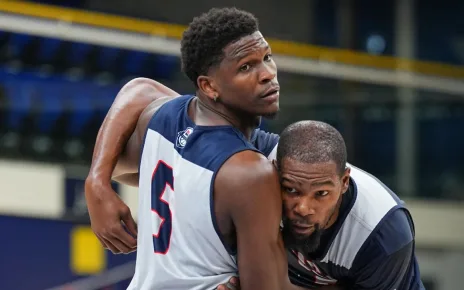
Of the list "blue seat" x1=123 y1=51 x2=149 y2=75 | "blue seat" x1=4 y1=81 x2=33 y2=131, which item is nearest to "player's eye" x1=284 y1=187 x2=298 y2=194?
"blue seat" x1=4 y1=81 x2=33 y2=131

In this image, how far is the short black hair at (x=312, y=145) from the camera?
2551 mm

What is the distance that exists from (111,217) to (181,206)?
1.21 ft

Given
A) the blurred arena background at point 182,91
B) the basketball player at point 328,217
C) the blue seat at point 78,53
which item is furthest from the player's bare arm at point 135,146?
the blue seat at point 78,53

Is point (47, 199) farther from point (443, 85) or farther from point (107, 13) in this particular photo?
point (443, 85)

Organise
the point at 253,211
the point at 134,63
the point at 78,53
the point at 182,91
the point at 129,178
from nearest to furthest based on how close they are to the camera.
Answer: the point at 253,211 → the point at 129,178 → the point at 182,91 → the point at 78,53 → the point at 134,63

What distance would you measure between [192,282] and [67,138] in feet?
19.6

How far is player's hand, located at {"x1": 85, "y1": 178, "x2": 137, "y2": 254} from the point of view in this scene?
285cm

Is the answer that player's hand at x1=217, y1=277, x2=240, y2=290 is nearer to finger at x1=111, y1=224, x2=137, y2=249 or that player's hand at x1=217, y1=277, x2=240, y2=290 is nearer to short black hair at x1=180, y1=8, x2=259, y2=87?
finger at x1=111, y1=224, x2=137, y2=249

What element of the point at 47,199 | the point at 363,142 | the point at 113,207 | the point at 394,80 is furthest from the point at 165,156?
the point at 394,80

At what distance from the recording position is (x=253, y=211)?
244cm

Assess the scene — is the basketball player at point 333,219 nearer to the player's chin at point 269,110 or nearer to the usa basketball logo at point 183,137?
the player's chin at point 269,110

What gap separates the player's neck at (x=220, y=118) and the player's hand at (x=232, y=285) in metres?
0.41

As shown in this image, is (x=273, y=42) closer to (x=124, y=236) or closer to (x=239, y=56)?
(x=124, y=236)

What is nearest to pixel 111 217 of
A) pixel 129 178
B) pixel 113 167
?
pixel 113 167
